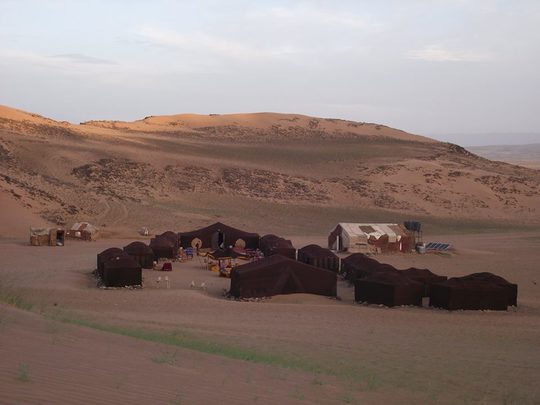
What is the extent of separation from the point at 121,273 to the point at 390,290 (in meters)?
8.40

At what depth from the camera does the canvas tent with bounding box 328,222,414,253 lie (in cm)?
3462

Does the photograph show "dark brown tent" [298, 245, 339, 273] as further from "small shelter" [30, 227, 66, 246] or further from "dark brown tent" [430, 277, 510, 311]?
"small shelter" [30, 227, 66, 246]

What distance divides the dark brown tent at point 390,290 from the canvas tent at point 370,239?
12304 mm

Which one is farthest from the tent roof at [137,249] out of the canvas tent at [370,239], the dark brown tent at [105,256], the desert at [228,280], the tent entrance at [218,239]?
the canvas tent at [370,239]

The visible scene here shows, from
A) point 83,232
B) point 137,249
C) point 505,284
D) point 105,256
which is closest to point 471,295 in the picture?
point 505,284

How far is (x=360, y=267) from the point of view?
2567 cm

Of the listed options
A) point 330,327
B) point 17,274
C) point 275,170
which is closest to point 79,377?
point 330,327

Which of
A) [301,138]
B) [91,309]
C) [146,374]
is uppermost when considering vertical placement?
[301,138]

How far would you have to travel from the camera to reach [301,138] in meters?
87.2

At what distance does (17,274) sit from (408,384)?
16.8 metres

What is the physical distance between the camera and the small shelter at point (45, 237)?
3350 cm

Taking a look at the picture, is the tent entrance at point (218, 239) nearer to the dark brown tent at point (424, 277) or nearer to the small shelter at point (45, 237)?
the small shelter at point (45, 237)

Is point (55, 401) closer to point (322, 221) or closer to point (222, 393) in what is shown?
point (222, 393)

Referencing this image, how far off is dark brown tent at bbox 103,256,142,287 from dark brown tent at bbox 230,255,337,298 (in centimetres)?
325
